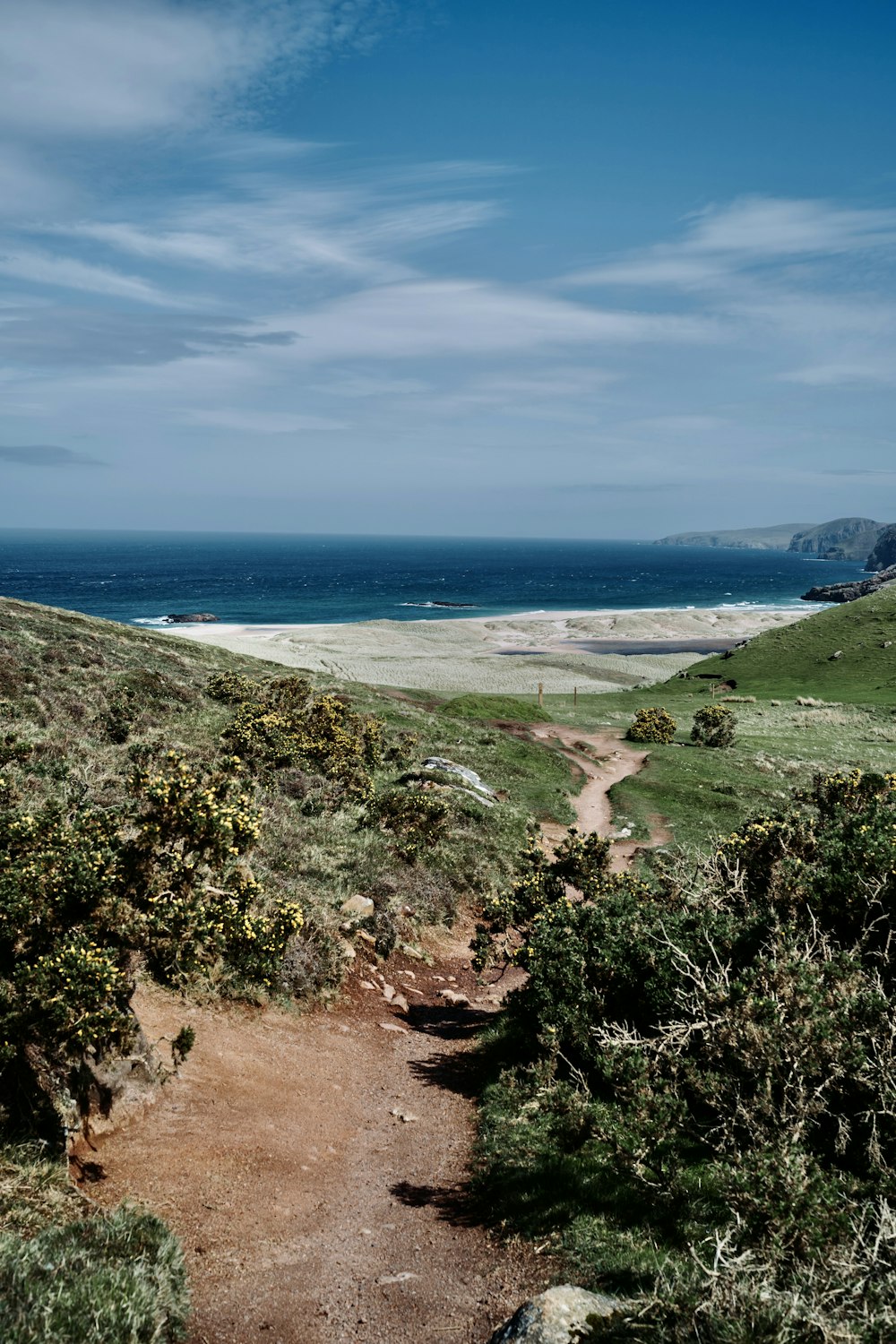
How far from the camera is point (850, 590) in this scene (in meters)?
158

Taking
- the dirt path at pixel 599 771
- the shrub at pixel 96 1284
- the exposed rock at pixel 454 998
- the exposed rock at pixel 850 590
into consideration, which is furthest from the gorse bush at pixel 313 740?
the exposed rock at pixel 850 590

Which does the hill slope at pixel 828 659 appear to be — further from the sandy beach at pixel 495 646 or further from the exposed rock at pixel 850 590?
the exposed rock at pixel 850 590

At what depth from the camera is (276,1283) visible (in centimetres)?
705

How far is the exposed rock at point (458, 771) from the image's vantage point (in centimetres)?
2781

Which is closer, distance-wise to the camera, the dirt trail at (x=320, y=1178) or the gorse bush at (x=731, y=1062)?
the gorse bush at (x=731, y=1062)

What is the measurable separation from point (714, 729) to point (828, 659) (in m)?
40.9

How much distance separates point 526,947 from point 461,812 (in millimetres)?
Answer: 12130

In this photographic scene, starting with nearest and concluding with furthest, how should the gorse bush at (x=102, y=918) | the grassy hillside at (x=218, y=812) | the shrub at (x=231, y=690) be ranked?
the gorse bush at (x=102, y=918) → the grassy hillside at (x=218, y=812) → the shrub at (x=231, y=690)

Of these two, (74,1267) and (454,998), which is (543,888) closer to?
(454,998)

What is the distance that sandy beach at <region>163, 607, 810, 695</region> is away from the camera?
81.6 metres

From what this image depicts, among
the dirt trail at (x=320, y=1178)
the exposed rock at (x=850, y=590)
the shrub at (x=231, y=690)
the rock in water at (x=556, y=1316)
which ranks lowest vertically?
the dirt trail at (x=320, y=1178)

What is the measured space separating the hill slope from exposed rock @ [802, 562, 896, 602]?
66063 millimetres

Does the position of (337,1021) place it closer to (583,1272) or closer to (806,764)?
(583,1272)

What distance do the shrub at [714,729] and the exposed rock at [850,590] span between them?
4614 inches
